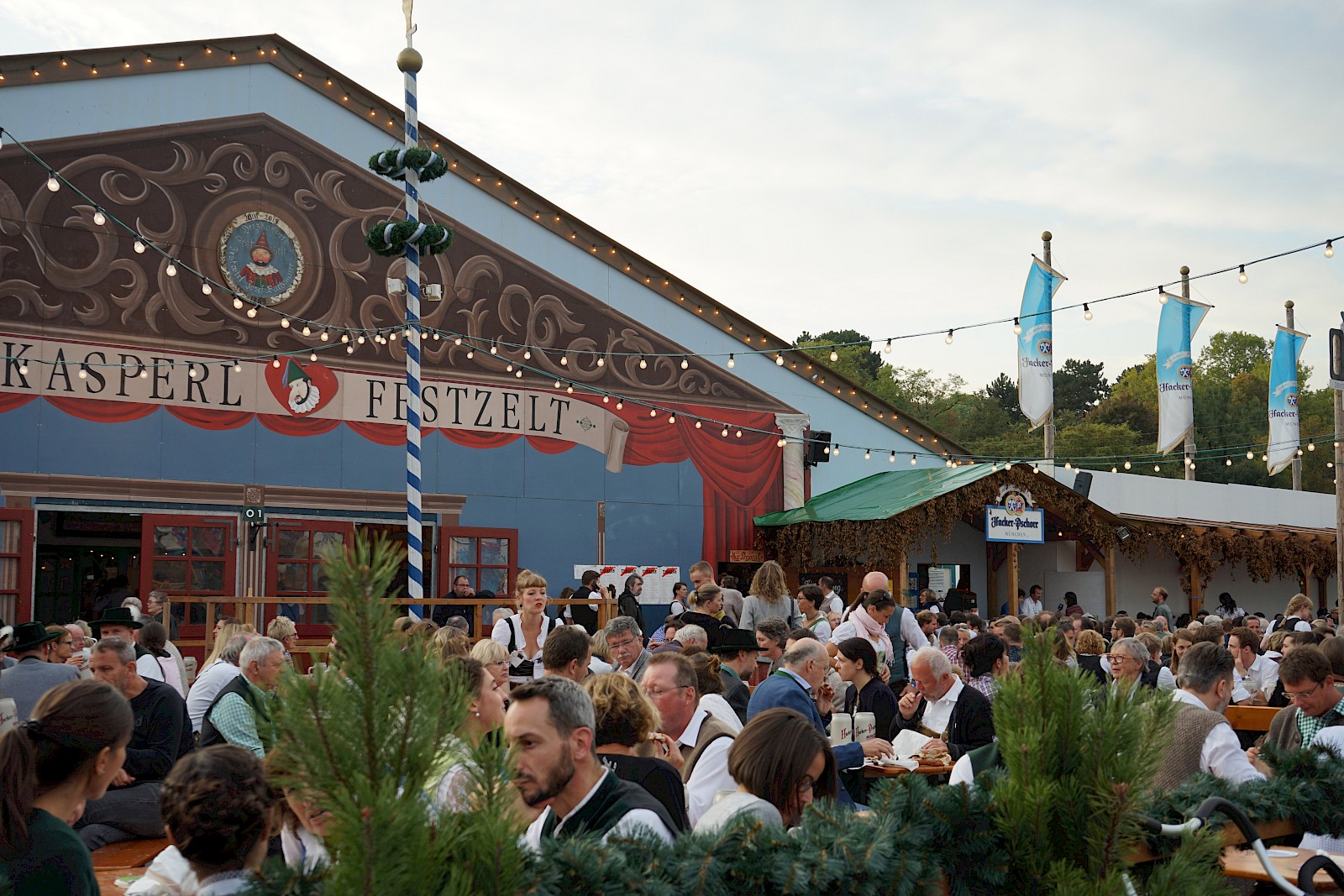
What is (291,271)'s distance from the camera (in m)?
16.9

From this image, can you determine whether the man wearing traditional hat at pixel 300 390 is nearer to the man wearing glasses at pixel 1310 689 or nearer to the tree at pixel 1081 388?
the man wearing glasses at pixel 1310 689

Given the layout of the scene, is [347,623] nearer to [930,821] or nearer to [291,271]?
[930,821]

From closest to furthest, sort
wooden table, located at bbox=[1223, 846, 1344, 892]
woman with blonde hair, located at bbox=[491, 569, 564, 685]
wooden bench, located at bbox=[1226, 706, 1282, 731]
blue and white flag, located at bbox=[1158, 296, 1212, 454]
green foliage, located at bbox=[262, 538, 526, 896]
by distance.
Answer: green foliage, located at bbox=[262, 538, 526, 896] < wooden table, located at bbox=[1223, 846, 1344, 892] < woman with blonde hair, located at bbox=[491, 569, 564, 685] < wooden bench, located at bbox=[1226, 706, 1282, 731] < blue and white flag, located at bbox=[1158, 296, 1212, 454]

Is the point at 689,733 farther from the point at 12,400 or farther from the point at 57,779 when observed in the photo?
the point at 12,400

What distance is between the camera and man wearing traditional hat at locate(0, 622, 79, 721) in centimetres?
704

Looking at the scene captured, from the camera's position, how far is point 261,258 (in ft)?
54.7

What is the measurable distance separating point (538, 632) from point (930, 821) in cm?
689

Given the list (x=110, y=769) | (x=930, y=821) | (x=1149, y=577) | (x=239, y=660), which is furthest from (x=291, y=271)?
(x=1149, y=577)

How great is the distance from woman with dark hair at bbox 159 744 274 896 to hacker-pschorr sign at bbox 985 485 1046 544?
1716 centimetres

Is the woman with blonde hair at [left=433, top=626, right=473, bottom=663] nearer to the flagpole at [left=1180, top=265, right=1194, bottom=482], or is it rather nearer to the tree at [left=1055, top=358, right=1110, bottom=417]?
the flagpole at [left=1180, top=265, right=1194, bottom=482]

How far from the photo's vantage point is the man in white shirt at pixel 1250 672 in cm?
1077

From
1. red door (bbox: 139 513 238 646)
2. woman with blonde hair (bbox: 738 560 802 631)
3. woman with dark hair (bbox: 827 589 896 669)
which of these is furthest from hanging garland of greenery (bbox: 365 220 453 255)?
red door (bbox: 139 513 238 646)

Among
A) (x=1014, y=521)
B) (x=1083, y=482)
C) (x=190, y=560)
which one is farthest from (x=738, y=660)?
(x=1083, y=482)

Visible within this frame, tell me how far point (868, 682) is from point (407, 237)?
18.1 ft
